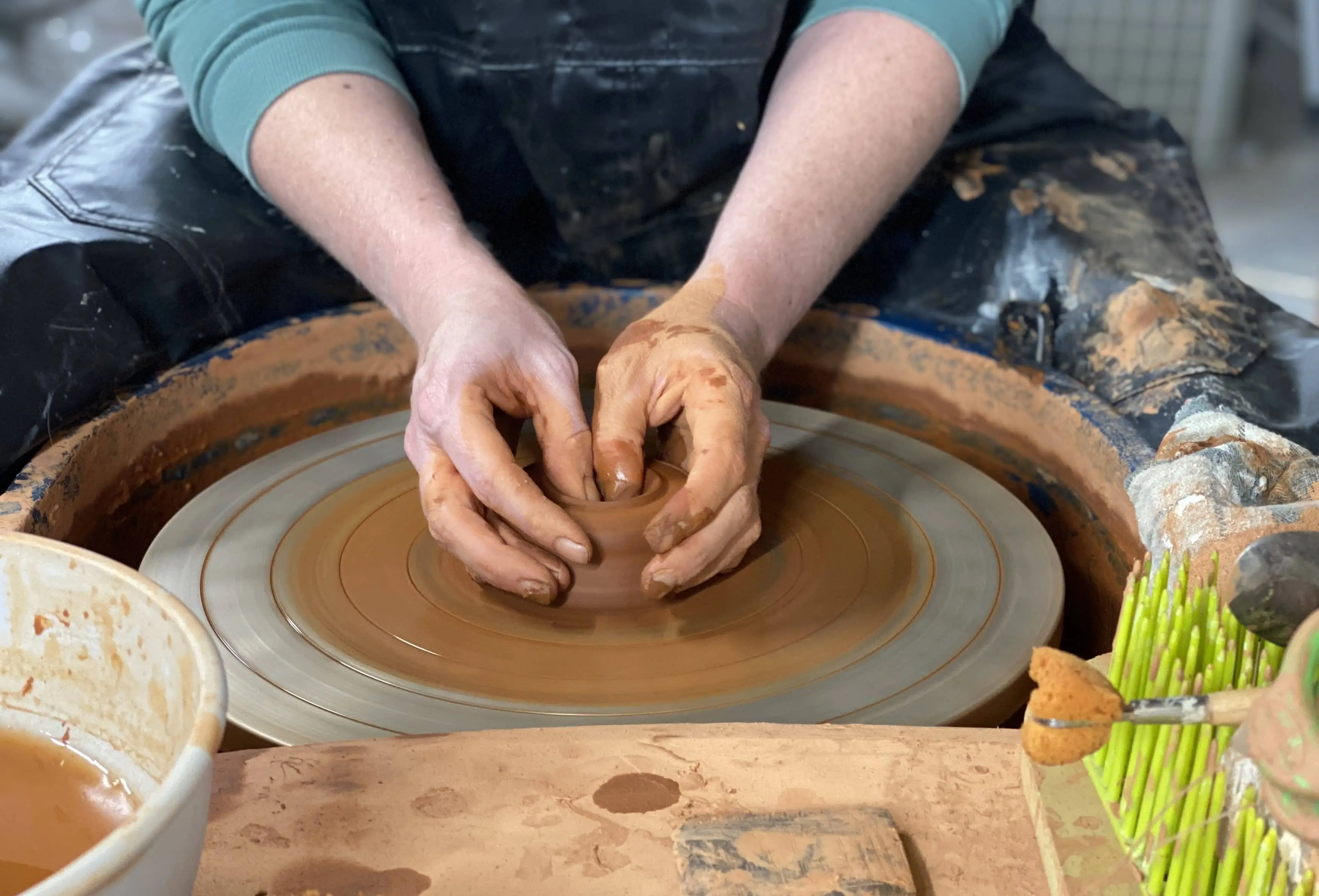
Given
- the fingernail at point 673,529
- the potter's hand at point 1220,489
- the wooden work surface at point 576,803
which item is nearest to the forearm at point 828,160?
the fingernail at point 673,529

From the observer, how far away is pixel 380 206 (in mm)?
1445

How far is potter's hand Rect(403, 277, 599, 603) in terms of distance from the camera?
3.63ft

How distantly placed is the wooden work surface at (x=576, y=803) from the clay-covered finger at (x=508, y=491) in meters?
0.31

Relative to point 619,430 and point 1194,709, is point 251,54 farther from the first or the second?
point 1194,709

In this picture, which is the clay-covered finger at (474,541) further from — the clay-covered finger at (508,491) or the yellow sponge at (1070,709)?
the yellow sponge at (1070,709)

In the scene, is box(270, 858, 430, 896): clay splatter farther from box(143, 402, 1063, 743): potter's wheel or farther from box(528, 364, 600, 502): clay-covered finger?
box(528, 364, 600, 502): clay-covered finger

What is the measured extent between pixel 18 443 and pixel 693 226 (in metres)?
1.00

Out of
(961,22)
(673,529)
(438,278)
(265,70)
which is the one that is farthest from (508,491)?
(961,22)

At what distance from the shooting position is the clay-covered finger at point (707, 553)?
44.2 inches

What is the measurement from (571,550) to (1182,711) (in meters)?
0.64

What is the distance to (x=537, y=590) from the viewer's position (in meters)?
1.11

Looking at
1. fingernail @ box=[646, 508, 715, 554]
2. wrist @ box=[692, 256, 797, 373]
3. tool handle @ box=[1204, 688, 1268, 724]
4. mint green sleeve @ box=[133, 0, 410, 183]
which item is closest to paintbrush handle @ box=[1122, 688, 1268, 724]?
tool handle @ box=[1204, 688, 1268, 724]

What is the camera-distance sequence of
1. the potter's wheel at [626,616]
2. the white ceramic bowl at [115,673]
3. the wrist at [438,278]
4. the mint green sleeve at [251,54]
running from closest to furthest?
the white ceramic bowl at [115,673]
the potter's wheel at [626,616]
the wrist at [438,278]
the mint green sleeve at [251,54]

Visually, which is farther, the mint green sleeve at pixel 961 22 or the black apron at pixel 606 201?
the mint green sleeve at pixel 961 22
